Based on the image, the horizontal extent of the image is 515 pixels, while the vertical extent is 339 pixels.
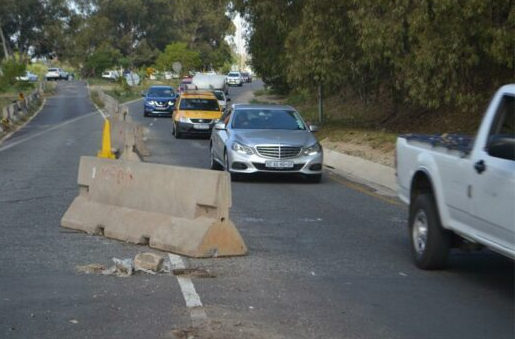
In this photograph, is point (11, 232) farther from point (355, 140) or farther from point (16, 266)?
point (355, 140)

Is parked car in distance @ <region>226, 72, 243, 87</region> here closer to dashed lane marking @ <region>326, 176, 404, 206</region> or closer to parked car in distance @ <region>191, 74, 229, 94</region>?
parked car in distance @ <region>191, 74, 229, 94</region>

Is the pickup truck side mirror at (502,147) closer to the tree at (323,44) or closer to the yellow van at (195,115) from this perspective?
the tree at (323,44)

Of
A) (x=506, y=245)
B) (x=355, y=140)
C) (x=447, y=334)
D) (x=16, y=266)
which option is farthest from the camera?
(x=355, y=140)

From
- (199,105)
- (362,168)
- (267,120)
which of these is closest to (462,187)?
(267,120)

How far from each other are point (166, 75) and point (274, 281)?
9084cm

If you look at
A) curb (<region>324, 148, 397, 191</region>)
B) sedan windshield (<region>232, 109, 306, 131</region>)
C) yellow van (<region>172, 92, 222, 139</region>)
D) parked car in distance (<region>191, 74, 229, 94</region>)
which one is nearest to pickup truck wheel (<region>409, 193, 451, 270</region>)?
curb (<region>324, 148, 397, 191</region>)

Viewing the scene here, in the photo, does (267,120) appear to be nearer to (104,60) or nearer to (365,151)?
(365,151)

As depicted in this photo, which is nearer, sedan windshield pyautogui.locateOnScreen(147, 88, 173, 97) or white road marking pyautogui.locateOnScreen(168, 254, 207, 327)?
white road marking pyautogui.locateOnScreen(168, 254, 207, 327)

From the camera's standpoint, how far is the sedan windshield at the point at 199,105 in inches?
1247

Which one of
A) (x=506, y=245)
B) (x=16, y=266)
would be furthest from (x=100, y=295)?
(x=506, y=245)

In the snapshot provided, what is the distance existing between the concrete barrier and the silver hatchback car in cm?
583

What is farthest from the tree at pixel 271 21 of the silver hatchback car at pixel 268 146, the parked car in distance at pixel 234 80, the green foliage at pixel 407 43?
the parked car in distance at pixel 234 80

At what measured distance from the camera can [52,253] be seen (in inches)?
376

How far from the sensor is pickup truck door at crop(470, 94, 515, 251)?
693 cm
